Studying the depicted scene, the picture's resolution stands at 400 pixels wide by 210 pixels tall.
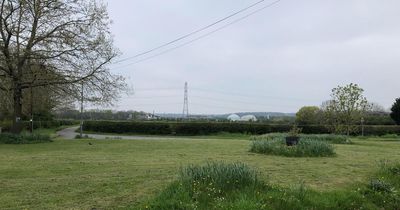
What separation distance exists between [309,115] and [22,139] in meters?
39.1

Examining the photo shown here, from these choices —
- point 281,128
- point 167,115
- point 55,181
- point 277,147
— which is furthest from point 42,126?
point 55,181

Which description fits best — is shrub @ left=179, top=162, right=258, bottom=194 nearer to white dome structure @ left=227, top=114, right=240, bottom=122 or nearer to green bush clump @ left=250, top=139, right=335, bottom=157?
green bush clump @ left=250, top=139, right=335, bottom=157

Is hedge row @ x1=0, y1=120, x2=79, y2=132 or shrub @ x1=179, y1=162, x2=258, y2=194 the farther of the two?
hedge row @ x1=0, y1=120, x2=79, y2=132

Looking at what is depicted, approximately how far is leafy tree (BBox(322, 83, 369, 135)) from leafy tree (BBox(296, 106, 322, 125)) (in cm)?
1267

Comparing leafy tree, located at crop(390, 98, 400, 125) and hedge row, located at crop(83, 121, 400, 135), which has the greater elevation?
leafy tree, located at crop(390, 98, 400, 125)

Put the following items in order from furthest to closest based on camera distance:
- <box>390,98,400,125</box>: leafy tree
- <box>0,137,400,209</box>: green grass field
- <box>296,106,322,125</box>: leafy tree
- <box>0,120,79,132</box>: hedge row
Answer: <box>390,98,400,125</box>: leafy tree → <box>296,106,322,125</box>: leafy tree → <box>0,120,79,132</box>: hedge row → <box>0,137,400,209</box>: green grass field

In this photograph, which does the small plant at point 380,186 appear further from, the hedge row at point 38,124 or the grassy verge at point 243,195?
the hedge row at point 38,124

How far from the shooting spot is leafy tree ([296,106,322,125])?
51406 mm

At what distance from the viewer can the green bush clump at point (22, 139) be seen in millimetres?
24859

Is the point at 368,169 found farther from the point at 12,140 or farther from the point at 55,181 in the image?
the point at 12,140

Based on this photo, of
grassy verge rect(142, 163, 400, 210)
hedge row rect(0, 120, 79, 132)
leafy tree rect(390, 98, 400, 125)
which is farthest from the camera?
leafy tree rect(390, 98, 400, 125)

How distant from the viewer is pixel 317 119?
170 ft

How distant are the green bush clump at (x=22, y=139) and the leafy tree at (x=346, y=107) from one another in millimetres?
22618

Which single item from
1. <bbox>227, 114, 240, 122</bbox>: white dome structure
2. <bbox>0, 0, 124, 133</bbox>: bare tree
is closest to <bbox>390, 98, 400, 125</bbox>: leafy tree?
<bbox>227, 114, 240, 122</bbox>: white dome structure
